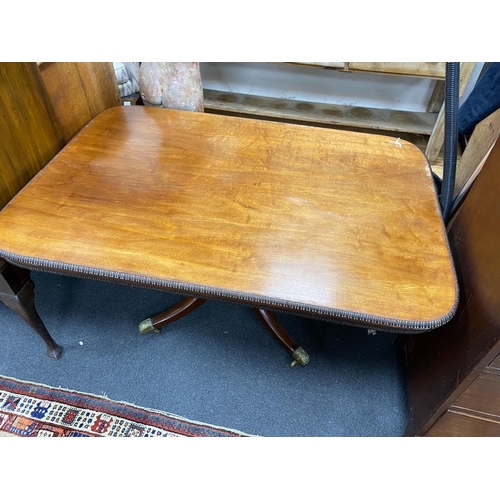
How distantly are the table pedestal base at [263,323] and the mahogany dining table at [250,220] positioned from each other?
0.41 metres

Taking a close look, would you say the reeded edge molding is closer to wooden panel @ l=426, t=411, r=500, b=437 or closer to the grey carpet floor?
wooden panel @ l=426, t=411, r=500, b=437

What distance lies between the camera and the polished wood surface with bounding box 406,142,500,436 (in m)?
0.73

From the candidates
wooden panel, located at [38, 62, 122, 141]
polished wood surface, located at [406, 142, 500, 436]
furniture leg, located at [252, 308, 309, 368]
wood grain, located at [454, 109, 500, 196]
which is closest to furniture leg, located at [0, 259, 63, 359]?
wooden panel, located at [38, 62, 122, 141]

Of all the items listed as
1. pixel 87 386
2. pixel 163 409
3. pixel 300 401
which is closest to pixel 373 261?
pixel 300 401

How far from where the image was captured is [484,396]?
0.79 metres

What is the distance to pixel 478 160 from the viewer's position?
A: 1.10 m

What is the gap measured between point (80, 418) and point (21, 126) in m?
0.78

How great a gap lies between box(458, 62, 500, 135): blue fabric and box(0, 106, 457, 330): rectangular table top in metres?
0.40

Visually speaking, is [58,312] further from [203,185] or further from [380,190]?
[380,190]

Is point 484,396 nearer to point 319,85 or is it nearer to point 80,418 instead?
point 80,418

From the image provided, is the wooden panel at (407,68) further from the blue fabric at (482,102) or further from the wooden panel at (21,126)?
the wooden panel at (21,126)

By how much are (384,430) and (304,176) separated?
0.73 metres

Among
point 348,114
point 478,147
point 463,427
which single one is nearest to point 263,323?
point 463,427

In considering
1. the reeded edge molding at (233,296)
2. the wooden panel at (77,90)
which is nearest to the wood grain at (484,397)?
the reeded edge molding at (233,296)
